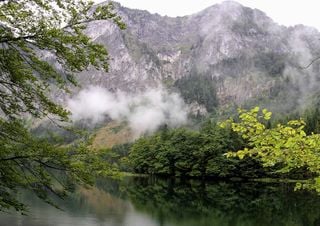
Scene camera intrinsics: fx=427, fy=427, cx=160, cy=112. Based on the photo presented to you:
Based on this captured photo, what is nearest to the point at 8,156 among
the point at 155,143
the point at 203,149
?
the point at 203,149

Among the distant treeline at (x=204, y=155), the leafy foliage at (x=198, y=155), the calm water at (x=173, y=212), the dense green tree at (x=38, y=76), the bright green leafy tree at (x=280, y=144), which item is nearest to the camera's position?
the bright green leafy tree at (x=280, y=144)

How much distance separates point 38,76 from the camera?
524 inches

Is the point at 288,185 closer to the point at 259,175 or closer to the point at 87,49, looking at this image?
the point at 259,175

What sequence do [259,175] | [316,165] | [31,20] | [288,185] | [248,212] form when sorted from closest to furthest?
[316,165], [31,20], [248,212], [288,185], [259,175]

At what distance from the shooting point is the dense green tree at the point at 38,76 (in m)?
12.2

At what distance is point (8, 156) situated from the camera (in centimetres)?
1279

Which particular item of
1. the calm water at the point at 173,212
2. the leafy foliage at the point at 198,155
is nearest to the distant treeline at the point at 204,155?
the leafy foliage at the point at 198,155

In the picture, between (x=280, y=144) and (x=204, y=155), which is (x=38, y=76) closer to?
(x=280, y=144)

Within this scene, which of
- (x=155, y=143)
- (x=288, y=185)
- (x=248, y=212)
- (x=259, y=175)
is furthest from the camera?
(x=155, y=143)

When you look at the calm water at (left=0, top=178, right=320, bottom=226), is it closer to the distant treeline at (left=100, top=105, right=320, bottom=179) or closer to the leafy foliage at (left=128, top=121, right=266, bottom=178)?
the distant treeline at (left=100, top=105, right=320, bottom=179)

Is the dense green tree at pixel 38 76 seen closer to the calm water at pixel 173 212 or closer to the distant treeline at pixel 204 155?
Result: the calm water at pixel 173 212

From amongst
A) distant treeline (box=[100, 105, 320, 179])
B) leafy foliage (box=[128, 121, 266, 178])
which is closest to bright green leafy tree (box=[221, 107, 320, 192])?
distant treeline (box=[100, 105, 320, 179])

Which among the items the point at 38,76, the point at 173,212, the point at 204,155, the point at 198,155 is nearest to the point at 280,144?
the point at 38,76

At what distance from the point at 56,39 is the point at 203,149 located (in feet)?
342
